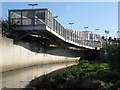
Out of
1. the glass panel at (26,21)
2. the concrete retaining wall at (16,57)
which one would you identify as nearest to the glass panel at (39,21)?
the glass panel at (26,21)

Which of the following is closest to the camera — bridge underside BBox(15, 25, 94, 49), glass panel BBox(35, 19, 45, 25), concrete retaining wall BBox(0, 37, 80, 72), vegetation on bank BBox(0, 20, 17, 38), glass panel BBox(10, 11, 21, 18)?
concrete retaining wall BBox(0, 37, 80, 72)

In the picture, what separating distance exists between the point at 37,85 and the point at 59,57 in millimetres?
23436

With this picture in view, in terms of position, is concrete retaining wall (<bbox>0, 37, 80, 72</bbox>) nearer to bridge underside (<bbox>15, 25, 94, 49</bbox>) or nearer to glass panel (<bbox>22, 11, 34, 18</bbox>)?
bridge underside (<bbox>15, 25, 94, 49</bbox>)

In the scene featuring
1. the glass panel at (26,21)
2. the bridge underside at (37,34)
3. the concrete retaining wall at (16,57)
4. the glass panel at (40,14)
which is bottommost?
the concrete retaining wall at (16,57)

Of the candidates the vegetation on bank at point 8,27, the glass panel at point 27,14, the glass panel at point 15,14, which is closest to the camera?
the vegetation on bank at point 8,27

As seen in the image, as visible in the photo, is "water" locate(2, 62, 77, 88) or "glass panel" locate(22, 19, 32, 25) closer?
"water" locate(2, 62, 77, 88)

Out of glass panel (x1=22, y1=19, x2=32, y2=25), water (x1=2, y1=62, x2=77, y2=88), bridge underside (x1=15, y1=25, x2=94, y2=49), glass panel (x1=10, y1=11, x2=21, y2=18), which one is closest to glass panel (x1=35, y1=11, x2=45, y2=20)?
glass panel (x1=22, y1=19, x2=32, y2=25)

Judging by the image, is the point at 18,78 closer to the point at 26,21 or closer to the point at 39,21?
the point at 39,21

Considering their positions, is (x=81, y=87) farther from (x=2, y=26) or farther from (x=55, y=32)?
(x=55, y=32)

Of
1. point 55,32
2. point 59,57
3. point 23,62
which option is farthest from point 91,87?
point 59,57

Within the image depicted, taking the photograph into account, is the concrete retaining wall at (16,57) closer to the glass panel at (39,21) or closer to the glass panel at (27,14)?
the glass panel at (39,21)

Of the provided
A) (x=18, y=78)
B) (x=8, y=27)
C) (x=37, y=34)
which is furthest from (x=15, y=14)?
(x=18, y=78)

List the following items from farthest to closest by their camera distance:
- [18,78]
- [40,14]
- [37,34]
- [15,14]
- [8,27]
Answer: [37,34] < [15,14] < [40,14] < [8,27] < [18,78]

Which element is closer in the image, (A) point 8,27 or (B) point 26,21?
(A) point 8,27
